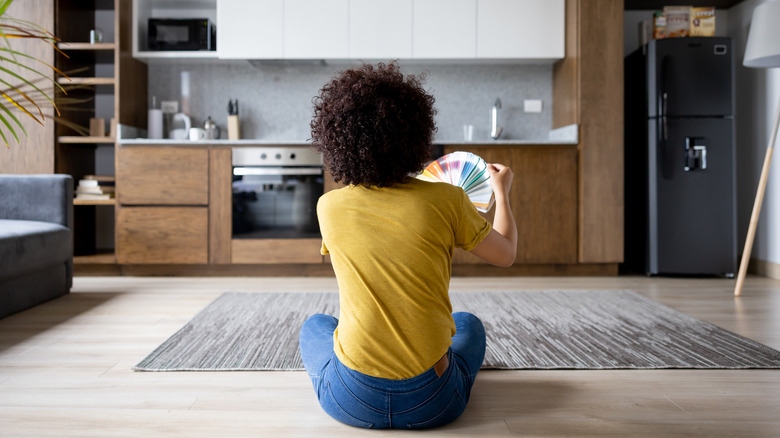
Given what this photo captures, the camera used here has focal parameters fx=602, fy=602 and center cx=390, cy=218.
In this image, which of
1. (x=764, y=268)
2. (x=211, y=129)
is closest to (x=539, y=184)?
(x=764, y=268)

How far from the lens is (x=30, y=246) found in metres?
2.83

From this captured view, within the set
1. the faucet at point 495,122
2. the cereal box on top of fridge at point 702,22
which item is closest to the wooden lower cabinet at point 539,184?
the faucet at point 495,122

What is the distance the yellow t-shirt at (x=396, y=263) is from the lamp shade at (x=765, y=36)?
280 centimetres

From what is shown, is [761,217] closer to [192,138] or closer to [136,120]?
[192,138]

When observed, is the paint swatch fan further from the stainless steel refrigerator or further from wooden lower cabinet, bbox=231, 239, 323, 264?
the stainless steel refrigerator

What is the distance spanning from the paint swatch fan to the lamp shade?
2558mm

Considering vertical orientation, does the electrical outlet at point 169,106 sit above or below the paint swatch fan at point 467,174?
above

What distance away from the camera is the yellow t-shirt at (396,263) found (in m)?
1.24

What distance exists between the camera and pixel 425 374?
1.31 metres

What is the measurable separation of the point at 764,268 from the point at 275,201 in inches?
134

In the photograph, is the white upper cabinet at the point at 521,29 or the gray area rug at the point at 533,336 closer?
the gray area rug at the point at 533,336

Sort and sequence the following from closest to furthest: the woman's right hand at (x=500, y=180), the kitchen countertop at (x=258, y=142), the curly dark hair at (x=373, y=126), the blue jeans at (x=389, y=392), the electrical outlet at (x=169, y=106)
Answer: the curly dark hair at (x=373, y=126)
the blue jeans at (x=389, y=392)
the woman's right hand at (x=500, y=180)
the kitchen countertop at (x=258, y=142)
the electrical outlet at (x=169, y=106)

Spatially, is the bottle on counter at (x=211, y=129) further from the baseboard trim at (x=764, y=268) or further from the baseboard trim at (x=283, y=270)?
the baseboard trim at (x=764, y=268)

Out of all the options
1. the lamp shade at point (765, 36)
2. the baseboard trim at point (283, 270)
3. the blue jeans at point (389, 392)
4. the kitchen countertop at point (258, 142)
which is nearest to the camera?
the blue jeans at point (389, 392)
